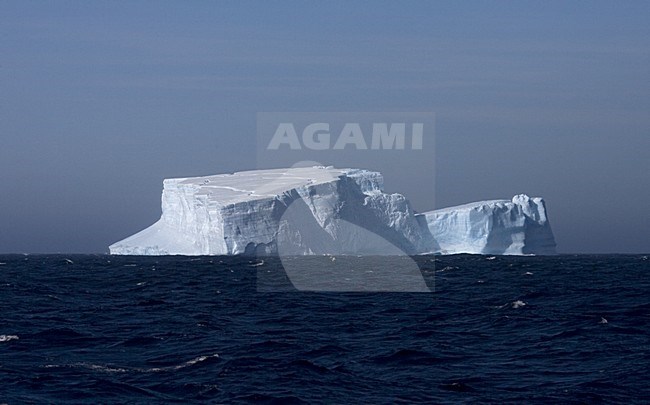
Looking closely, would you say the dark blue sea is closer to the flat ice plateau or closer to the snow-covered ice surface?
the flat ice plateau

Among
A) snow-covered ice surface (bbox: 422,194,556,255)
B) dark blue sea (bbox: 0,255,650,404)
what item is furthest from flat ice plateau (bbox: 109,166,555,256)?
dark blue sea (bbox: 0,255,650,404)

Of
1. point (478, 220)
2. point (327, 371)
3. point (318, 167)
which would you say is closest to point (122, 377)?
point (327, 371)

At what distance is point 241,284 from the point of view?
29.8 m

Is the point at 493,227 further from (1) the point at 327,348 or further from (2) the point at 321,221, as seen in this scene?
(1) the point at 327,348

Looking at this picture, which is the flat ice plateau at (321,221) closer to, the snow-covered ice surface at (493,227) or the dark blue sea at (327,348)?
the snow-covered ice surface at (493,227)

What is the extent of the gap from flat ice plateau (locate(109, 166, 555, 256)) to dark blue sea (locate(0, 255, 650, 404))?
3168cm

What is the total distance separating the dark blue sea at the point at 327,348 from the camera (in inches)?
409

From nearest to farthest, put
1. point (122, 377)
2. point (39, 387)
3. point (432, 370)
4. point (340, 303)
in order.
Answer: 1. point (39, 387)
2. point (122, 377)
3. point (432, 370)
4. point (340, 303)

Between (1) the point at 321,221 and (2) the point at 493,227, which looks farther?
(2) the point at 493,227

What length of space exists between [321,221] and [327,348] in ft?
146

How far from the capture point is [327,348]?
13711 millimetres

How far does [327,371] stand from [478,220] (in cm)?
5062

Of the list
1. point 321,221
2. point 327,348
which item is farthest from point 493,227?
point 327,348

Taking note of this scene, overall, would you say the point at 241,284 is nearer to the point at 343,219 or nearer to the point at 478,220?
the point at 343,219
